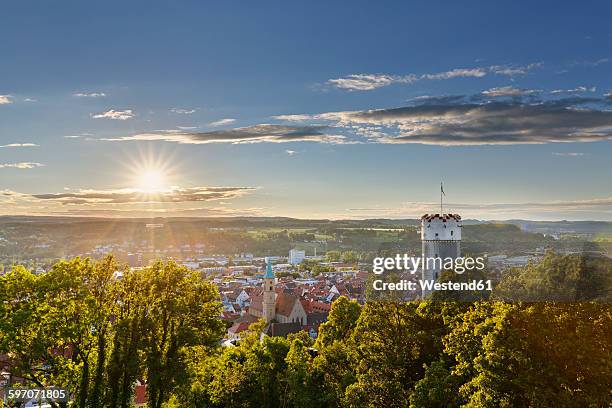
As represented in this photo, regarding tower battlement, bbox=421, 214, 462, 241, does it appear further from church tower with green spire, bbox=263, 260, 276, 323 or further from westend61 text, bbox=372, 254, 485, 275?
church tower with green spire, bbox=263, 260, 276, 323

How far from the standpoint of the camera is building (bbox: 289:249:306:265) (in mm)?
175375

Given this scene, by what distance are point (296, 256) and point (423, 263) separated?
5649 inches

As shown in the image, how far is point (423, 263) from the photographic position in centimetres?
3584

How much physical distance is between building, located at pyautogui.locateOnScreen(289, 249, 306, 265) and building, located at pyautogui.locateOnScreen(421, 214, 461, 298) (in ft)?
436

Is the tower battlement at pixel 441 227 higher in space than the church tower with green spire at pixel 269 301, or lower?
higher

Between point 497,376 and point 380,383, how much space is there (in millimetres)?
6257

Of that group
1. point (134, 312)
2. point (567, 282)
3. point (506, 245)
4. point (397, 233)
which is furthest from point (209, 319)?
point (397, 233)

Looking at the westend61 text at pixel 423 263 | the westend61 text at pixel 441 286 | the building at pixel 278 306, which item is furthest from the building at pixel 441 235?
the building at pixel 278 306

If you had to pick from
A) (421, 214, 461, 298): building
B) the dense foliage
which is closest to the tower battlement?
(421, 214, 461, 298): building

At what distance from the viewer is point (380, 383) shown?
74.8 ft

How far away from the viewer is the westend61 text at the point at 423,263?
103ft

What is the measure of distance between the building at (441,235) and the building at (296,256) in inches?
5237

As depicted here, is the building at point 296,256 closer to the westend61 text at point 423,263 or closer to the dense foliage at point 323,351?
the westend61 text at point 423,263

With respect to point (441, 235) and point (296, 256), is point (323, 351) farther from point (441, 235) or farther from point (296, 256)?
point (296, 256)
